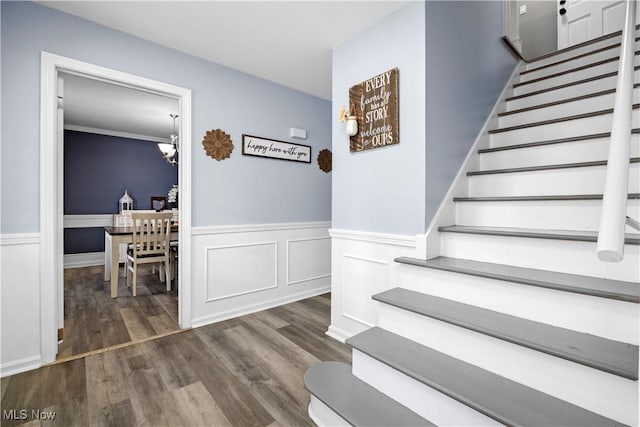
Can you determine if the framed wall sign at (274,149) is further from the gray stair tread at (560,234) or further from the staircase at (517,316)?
the gray stair tread at (560,234)

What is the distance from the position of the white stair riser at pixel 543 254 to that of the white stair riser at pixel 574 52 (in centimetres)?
252

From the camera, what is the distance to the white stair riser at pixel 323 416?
134 centimetres

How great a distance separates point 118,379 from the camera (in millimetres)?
1857

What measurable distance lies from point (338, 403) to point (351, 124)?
1.82 metres

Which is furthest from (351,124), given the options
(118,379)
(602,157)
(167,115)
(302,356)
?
(167,115)

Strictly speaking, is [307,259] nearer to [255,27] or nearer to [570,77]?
[255,27]

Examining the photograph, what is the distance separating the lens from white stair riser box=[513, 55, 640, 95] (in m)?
2.40

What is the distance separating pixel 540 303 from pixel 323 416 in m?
1.15

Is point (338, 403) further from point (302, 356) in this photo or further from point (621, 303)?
point (621, 303)

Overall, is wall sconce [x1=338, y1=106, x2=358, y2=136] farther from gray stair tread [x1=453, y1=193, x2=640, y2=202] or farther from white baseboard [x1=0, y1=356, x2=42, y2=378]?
white baseboard [x1=0, y1=356, x2=42, y2=378]

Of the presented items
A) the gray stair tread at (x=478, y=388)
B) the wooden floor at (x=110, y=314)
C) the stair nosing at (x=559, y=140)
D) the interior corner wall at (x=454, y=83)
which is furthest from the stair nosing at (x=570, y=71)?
the wooden floor at (x=110, y=314)

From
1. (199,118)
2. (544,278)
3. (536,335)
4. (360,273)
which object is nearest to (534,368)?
(536,335)

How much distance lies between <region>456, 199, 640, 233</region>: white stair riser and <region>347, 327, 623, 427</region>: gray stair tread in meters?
0.99

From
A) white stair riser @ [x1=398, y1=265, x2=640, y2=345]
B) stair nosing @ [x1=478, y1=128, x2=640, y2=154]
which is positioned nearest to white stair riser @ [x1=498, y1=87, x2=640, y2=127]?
stair nosing @ [x1=478, y1=128, x2=640, y2=154]
